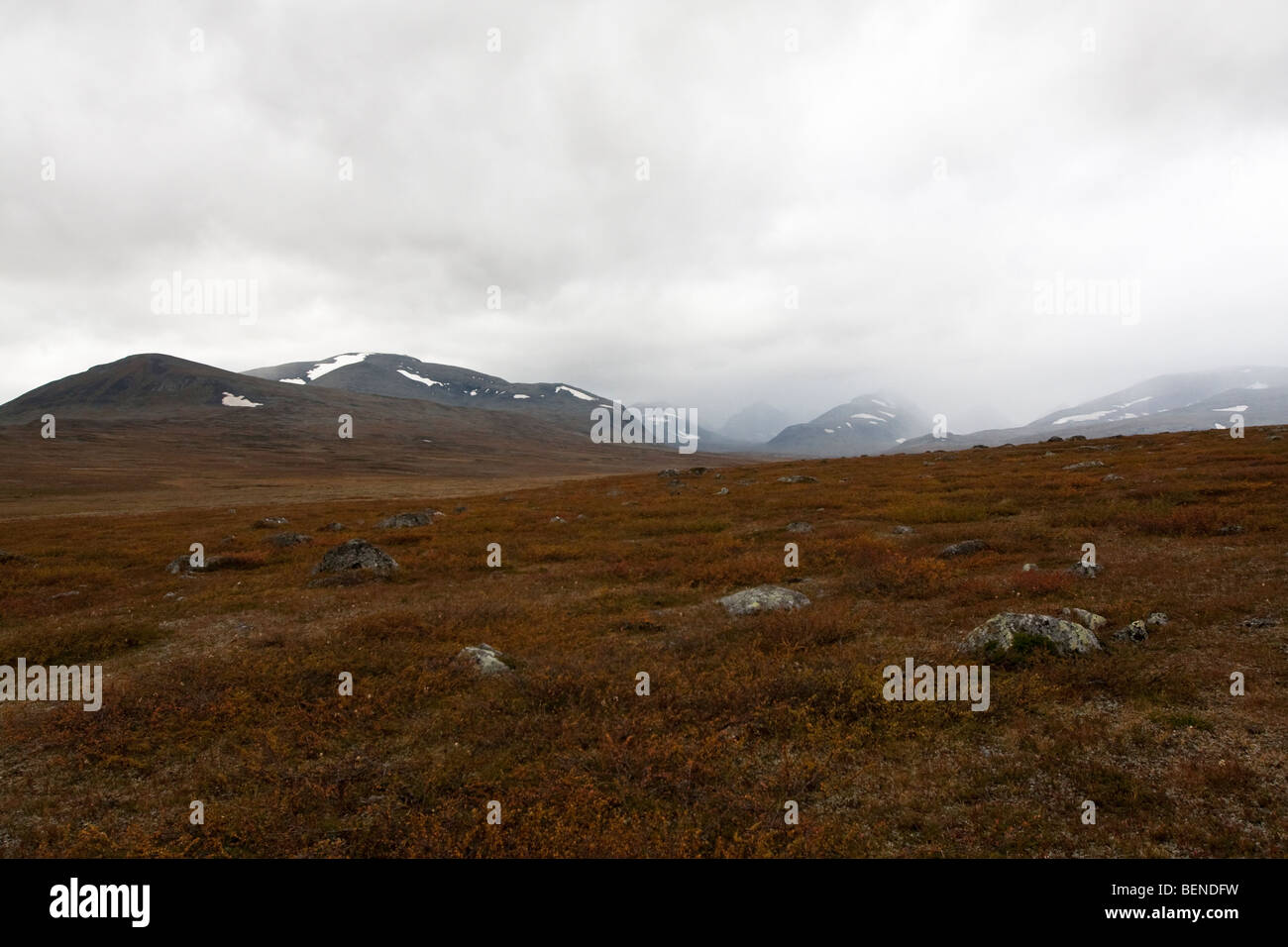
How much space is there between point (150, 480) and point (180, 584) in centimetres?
11013

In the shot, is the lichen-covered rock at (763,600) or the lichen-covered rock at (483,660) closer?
the lichen-covered rock at (483,660)

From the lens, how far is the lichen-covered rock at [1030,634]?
41.1 feet

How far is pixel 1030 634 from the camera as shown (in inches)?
507

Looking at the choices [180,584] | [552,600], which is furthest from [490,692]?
[180,584]

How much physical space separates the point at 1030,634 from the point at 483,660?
501 inches

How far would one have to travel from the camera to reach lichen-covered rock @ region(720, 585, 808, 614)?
A: 57.9 ft

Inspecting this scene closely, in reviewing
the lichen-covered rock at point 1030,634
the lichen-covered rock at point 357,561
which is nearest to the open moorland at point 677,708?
the lichen-covered rock at point 1030,634

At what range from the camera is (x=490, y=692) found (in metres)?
12.8

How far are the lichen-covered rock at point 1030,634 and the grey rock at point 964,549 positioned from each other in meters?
8.79

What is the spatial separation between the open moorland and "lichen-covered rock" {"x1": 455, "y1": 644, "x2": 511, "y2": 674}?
12 cm

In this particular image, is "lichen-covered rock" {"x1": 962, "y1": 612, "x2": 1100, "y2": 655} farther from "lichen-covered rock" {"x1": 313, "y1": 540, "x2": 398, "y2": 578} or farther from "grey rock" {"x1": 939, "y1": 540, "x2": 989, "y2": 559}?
"lichen-covered rock" {"x1": 313, "y1": 540, "x2": 398, "y2": 578}

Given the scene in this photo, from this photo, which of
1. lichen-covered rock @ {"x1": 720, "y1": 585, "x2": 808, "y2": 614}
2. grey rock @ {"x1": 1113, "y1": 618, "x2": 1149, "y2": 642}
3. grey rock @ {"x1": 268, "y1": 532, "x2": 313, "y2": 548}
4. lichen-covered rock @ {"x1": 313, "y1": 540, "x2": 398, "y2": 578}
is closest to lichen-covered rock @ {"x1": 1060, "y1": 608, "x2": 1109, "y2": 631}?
grey rock @ {"x1": 1113, "y1": 618, "x2": 1149, "y2": 642}

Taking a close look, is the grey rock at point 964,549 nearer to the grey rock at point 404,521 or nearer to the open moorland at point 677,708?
the open moorland at point 677,708

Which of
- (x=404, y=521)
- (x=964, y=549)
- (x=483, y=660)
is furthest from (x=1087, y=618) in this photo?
(x=404, y=521)
